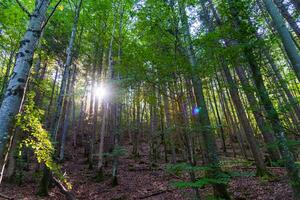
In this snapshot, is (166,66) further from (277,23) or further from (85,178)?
(85,178)

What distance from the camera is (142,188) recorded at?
9414 millimetres

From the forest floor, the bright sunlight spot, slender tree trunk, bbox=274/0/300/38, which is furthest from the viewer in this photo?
the bright sunlight spot

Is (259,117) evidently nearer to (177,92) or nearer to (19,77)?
(177,92)

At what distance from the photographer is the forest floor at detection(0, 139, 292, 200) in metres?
7.33

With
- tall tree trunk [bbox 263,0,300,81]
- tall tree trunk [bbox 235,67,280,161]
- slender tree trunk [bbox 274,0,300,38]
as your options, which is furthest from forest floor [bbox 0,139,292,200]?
slender tree trunk [bbox 274,0,300,38]

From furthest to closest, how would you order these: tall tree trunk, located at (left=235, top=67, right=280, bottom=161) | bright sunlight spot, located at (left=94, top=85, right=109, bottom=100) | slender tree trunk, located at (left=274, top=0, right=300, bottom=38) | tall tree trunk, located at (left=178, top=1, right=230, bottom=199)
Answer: bright sunlight spot, located at (left=94, top=85, right=109, bottom=100) → slender tree trunk, located at (left=274, top=0, right=300, bottom=38) → tall tree trunk, located at (left=178, top=1, right=230, bottom=199) → tall tree trunk, located at (left=235, top=67, right=280, bottom=161)

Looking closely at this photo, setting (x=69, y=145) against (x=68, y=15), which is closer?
(x=68, y=15)

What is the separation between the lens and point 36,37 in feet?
10.7

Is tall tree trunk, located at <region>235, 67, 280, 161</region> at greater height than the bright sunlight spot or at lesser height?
lesser

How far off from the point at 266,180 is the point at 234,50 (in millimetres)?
5615

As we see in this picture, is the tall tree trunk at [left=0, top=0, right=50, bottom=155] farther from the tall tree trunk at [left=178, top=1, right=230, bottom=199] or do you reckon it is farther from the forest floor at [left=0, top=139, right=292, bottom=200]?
the forest floor at [left=0, top=139, right=292, bottom=200]

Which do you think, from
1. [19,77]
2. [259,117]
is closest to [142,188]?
[259,117]

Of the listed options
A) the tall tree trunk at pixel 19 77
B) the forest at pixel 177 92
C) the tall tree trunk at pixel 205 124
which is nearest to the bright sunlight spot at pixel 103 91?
the forest at pixel 177 92

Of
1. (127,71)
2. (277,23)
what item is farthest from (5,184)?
(277,23)
